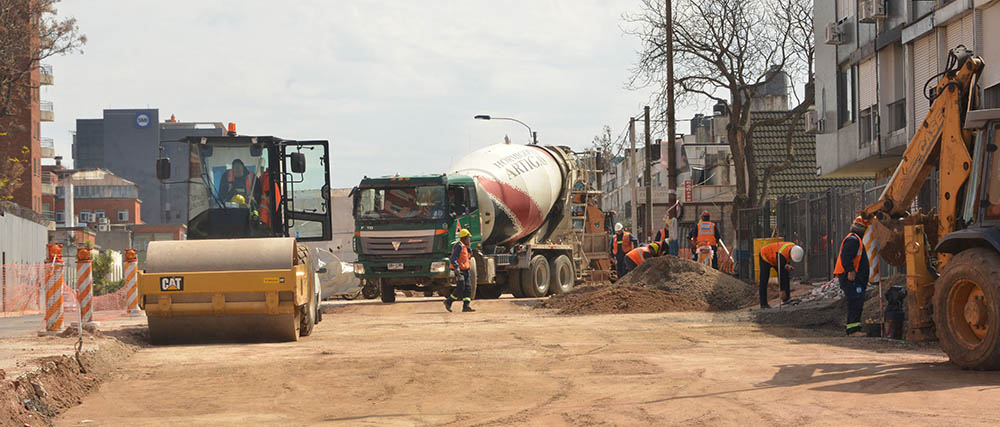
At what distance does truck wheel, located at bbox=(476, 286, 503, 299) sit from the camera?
31828 mm

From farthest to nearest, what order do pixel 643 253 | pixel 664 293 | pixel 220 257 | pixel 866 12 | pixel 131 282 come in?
1. pixel 643 253
2. pixel 866 12
3. pixel 131 282
4. pixel 664 293
5. pixel 220 257

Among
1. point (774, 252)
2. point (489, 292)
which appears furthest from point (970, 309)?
point (489, 292)

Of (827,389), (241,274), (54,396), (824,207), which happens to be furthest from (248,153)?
(824,207)

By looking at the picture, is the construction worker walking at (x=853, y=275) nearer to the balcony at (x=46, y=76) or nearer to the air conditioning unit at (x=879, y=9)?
the air conditioning unit at (x=879, y=9)

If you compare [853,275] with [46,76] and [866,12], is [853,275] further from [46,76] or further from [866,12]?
[46,76]

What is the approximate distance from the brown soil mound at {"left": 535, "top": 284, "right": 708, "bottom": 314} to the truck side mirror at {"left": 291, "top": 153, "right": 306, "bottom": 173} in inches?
291

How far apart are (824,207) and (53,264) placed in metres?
18.4

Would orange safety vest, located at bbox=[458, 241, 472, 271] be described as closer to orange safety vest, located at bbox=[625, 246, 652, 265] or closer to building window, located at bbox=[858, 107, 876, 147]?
orange safety vest, located at bbox=[625, 246, 652, 265]

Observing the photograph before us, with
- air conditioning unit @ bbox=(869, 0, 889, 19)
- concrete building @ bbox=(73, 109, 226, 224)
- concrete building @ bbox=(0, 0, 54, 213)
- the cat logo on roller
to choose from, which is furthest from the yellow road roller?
concrete building @ bbox=(73, 109, 226, 224)

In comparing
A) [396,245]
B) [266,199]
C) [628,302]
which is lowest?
[628,302]

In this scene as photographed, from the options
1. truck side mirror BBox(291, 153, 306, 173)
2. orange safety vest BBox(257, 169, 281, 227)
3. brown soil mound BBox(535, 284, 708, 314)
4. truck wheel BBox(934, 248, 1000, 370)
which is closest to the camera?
truck wheel BBox(934, 248, 1000, 370)

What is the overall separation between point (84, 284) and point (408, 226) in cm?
1122

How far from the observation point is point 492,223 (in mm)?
29906

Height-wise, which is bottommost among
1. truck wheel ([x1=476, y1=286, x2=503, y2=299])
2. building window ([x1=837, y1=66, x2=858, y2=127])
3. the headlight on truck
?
truck wheel ([x1=476, y1=286, x2=503, y2=299])
